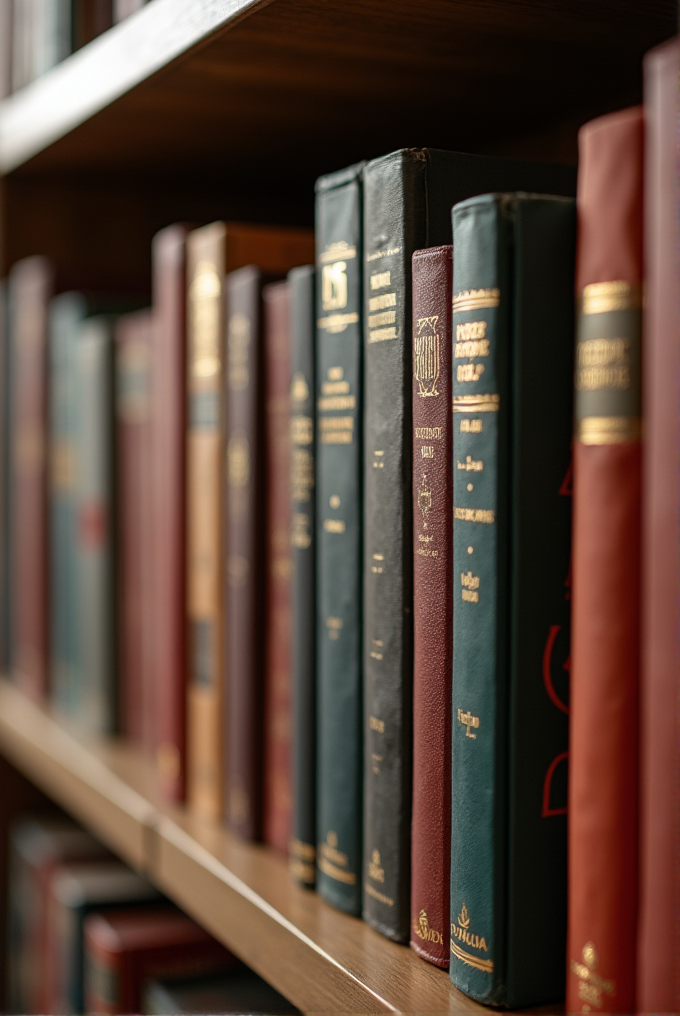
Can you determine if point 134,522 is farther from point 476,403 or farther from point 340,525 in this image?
point 476,403

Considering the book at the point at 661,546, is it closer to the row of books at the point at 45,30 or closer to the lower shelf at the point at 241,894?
the lower shelf at the point at 241,894

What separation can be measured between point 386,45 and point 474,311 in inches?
8.7

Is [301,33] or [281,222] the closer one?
[301,33]

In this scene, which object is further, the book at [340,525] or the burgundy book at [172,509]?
the burgundy book at [172,509]

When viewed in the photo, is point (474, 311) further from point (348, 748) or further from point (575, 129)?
point (575, 129)

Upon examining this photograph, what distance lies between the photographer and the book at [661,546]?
0.35m

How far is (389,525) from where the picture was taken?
1.59 ft

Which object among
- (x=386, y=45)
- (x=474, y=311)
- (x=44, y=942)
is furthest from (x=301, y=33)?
(x=44, y=942)

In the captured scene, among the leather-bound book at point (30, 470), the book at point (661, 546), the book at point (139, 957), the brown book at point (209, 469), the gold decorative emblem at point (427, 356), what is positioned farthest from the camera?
the leather-bound book at point (30, 470)

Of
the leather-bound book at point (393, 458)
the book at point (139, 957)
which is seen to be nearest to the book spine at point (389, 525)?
the leather-bound book at point (393, 458)

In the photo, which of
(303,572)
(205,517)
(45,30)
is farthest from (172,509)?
(45,30)

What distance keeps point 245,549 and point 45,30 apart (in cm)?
47

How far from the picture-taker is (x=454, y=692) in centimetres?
44

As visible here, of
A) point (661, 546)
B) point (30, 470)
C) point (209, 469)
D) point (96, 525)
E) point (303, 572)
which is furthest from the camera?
point (30, 470)
